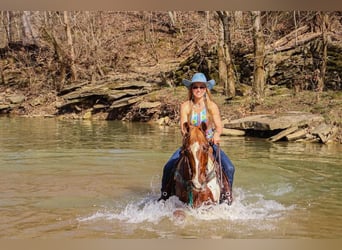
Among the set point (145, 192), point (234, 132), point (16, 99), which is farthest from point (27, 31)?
point (145, 192)

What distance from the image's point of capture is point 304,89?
14.4m

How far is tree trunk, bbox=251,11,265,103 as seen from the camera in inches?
573

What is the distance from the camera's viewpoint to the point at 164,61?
2008 cm

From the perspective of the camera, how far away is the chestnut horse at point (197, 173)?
4062 mm

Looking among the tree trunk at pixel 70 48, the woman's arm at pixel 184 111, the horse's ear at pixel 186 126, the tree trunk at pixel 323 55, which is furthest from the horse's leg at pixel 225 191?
the tree trunk at pixel 70 48

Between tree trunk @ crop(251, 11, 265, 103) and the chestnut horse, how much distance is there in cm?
1009

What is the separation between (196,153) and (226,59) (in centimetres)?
1291

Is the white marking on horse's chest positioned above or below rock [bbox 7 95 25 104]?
below

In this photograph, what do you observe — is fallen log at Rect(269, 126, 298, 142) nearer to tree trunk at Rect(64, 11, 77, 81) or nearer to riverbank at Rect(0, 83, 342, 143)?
riverbank at Rect(0, 83, 342, 143)

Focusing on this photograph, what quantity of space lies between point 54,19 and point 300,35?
11026 millimetres

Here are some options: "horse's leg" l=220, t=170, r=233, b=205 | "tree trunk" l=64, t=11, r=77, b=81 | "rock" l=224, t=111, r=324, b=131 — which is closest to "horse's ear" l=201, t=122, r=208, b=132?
"horse's leg" l=220, t=170, r=233, b=205

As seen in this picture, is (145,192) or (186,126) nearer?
(186,126)

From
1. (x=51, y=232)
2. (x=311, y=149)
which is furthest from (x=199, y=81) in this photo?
(x=311, y=149)

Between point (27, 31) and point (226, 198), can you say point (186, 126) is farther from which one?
point (27, 31)
